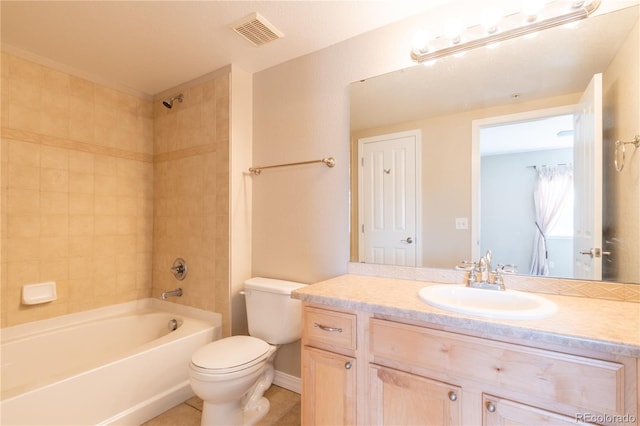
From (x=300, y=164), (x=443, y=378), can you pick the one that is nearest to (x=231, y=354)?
(x=443, y=378)

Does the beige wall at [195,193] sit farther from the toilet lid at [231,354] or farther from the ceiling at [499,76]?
the ceiling at [499,76]

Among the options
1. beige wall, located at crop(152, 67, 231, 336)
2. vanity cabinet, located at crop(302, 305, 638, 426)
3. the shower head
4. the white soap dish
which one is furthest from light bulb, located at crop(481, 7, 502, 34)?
the white soap dish

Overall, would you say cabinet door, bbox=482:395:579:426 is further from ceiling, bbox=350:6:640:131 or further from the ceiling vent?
the ceiling vent

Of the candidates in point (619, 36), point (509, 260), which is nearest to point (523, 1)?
point (619, 36)

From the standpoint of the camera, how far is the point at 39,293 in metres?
2.01

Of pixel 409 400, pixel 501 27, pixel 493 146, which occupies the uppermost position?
pixel 501 27

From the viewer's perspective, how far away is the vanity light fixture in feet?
4.03

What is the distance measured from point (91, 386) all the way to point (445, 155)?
217cm

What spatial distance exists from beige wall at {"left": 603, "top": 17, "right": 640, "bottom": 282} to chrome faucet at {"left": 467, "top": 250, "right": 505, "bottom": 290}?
1.24 feet

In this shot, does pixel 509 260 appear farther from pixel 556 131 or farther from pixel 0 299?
pixel 0 299

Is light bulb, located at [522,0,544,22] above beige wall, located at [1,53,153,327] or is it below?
above

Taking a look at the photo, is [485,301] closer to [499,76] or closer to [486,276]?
[486,276]

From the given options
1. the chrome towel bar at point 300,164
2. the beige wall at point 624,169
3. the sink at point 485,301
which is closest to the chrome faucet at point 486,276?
the sink at point 485,301

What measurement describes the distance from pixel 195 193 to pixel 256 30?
1261 mm
